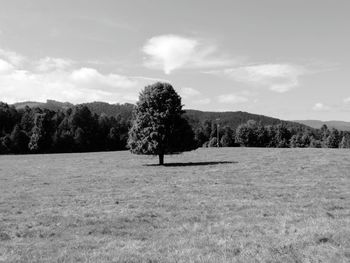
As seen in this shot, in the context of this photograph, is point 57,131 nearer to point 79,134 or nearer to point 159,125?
point 79,134

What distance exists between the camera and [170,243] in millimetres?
11781

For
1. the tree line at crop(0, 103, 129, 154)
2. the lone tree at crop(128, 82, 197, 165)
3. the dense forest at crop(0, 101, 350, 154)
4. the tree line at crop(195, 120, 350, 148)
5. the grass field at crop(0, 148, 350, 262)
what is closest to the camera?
the grass field at crop(0, 148, 350, 262)

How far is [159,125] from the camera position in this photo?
49.8 m

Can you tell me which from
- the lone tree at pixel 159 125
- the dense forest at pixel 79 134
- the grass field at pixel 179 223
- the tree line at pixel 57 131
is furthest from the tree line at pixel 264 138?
the grass field at pixel 179 223

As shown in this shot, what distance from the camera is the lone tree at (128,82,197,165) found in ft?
164

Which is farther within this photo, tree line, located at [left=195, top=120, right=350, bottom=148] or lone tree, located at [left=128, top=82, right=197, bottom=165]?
tree line, located at [left=195, top=120, right=350, bottom=148]

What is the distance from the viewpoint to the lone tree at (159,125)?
4984 centimetres

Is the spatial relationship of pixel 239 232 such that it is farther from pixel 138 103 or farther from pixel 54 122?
pixel 54 122

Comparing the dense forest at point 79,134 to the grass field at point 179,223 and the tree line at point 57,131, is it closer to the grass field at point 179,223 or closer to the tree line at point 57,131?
the tree line at point 57,131

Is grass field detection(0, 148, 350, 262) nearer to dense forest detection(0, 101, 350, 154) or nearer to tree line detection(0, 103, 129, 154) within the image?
tree line detection(0, 103, 129, 154)

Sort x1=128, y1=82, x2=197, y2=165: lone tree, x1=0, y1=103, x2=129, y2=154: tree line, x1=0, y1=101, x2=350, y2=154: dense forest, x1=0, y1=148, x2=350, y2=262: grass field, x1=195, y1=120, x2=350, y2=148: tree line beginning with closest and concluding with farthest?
x1=0, y1=148, x2=350, y2=262: grass field < x1=128, y1=82, x2=197, y2=165: lone tree < x1=0, y1=103, x2=129, y2=154: tree line < x1=0, y1=101, x2=350, y2=154: dense forest < x1=195, y1=120, x2=350, y2=148: tree line

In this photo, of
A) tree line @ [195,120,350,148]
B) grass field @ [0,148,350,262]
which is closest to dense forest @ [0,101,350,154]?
tree line @ [195,120,350,148]

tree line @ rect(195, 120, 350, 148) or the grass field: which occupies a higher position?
tree line @ rect(195, 120, 350, 148)

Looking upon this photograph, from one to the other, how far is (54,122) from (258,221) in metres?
120
